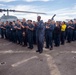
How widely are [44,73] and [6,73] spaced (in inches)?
57.7

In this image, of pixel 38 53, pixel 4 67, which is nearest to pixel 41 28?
pixel 38 53

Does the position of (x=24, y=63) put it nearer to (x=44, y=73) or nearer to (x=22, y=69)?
(x=22, y=69)

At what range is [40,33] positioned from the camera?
13508mm

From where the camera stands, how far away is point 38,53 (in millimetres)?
13398

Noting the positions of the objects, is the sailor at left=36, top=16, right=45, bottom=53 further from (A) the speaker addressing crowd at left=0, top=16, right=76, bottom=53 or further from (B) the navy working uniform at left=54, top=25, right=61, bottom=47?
(B) the navy working uniform at left=54, top=25, right=61, bottom=47

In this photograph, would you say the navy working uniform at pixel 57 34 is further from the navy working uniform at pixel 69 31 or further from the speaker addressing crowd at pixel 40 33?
the navy working uniform at pixel 69 31

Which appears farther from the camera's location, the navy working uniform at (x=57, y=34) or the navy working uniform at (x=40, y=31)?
the navy working uniform at (x=57, y=34)

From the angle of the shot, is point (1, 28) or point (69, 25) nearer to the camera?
point (69, 25)

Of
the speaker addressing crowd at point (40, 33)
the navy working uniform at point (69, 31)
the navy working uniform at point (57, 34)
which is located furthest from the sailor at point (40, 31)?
the navy working uniform at point (69, 31)

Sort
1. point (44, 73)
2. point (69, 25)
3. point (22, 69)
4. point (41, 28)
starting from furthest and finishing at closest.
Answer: point (69, 25) → point (41, 28) → point (22, 69) → point (44, 73)

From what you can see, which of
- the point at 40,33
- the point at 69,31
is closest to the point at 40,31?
the point at 40,33

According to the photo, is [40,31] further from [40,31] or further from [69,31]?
[69,31]

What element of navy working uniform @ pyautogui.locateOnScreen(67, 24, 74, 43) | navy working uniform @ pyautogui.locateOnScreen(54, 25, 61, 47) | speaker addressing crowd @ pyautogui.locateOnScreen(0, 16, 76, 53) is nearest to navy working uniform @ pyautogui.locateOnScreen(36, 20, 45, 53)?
speaker addressing crowd @ pyautogui.locateOnScreen(0, 16, 76, 53)

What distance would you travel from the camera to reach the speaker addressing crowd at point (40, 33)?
13.7m
